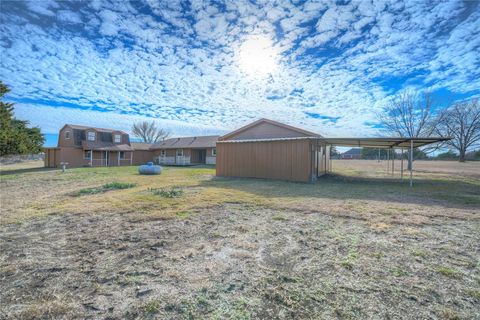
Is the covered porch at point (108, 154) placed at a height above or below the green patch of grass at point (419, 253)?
above

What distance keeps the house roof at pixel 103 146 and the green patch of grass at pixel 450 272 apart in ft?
98.1

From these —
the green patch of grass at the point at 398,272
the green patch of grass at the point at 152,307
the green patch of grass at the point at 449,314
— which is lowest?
the green patch of grass at the point at 152,307

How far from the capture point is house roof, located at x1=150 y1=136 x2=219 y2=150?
26.7 m

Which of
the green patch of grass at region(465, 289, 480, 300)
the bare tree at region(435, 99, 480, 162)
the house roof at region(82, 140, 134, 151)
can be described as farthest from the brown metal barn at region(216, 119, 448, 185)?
the house roof at region(82, 140, 134, 151)

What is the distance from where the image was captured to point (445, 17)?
8.66 metres

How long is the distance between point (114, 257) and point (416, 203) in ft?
25.5

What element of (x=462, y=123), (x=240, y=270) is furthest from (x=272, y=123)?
(x=462, y=123)

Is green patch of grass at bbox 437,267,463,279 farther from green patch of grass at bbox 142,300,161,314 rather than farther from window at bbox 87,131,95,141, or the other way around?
window at bbox 87,131,95,141

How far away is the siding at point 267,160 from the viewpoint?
437 inches

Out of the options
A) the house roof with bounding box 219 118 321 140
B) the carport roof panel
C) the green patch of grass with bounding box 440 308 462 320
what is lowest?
the green patch of grass with bounding box 440 308 462 320

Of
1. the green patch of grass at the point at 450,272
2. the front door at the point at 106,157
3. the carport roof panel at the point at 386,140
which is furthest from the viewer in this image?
the front door at the point at 106,157

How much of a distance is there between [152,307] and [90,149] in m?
28.4

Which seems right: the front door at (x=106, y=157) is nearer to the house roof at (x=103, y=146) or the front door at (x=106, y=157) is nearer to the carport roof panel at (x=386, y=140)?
the house roof at (x=103, y=146)

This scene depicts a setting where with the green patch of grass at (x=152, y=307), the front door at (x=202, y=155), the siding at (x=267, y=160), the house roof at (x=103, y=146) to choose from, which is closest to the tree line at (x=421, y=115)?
the siding at (x=267, y=160)
